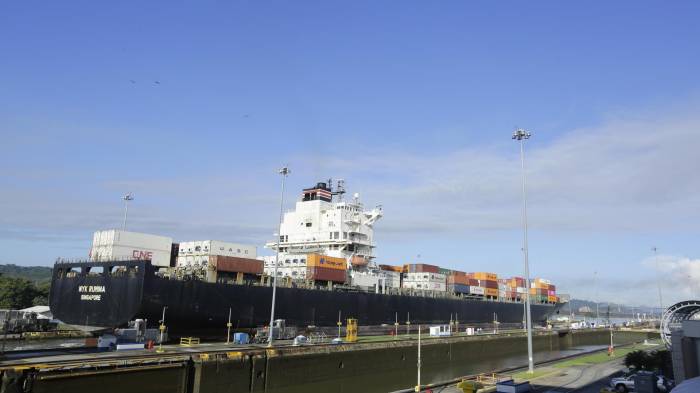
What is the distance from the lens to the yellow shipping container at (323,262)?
5531cm

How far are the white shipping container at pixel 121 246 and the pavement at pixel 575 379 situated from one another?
29234mm

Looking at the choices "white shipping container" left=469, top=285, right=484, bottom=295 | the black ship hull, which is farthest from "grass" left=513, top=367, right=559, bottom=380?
"white shipping container" left=469, top=285, right=484, bottom=295

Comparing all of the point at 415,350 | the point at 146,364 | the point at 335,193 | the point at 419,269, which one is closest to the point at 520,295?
the point at 419,269

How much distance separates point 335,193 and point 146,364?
53.4 m

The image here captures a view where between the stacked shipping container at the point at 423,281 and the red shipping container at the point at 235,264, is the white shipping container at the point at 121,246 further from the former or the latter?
the stacked shipping container at the point at 423,281

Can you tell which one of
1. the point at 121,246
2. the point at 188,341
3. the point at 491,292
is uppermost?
the point at 121,246

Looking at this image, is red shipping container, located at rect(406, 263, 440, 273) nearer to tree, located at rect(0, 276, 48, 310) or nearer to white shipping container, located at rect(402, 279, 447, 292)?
white shipping container, located at rect(402, 279, 447, 292)

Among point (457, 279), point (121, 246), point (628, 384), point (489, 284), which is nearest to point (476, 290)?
point (489, 284)

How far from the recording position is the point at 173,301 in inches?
1496

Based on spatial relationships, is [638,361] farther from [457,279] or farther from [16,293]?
[16,293]

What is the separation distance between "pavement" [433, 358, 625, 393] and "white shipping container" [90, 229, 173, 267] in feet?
95.9

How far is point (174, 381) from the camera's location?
25344mm

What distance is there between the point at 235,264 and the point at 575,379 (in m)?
30.5

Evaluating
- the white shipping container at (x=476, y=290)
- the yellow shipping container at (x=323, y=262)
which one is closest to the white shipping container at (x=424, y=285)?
the white shipping container at (x=476, y=290)
